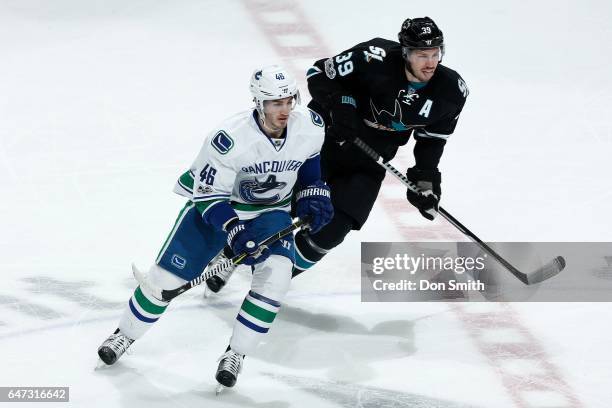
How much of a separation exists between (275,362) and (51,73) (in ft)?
9.63

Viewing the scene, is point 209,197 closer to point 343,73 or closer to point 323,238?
point 323,238

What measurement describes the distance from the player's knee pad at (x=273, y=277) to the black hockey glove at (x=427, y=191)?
0.84 metres

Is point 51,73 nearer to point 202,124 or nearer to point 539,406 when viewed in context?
point 202,124

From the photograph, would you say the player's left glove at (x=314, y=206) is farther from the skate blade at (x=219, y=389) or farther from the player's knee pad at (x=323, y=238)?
the skate blade at (x=219, y=389)

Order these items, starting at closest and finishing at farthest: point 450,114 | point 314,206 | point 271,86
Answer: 1. point 271,86
2. point 314,206
3. point 450,114

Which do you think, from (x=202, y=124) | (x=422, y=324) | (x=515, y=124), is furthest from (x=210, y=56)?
(x=422, y=324)

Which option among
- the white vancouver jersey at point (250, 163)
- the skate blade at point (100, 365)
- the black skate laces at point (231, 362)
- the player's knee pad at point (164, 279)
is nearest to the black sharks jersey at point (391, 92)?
the white vancouver jersey at point (250, 163)

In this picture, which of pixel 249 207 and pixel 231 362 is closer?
pixel 231 362

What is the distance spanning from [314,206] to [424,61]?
79 centimetres

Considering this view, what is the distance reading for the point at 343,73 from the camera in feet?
17.0

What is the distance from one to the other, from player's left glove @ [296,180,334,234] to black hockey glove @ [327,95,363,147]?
0.45 metres

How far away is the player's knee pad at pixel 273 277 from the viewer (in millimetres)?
4551

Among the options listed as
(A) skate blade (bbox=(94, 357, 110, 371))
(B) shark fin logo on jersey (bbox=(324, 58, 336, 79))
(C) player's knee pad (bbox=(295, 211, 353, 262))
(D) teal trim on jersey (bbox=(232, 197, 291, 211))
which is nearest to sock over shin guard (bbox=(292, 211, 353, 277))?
(C) player's knee pad (bbox=(295, 211, 353, 262))

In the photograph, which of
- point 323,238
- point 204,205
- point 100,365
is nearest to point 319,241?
point 323,238
